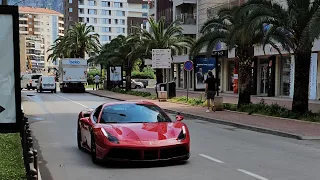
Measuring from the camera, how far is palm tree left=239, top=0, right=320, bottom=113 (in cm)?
1781

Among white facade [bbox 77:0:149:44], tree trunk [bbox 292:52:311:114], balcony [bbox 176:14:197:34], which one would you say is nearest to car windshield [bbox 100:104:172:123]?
tree trunk [bbox 292:52:311:114]

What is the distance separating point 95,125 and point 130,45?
34.9 m

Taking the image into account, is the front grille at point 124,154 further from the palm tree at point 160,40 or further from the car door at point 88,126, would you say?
the palm tree at point 160,40

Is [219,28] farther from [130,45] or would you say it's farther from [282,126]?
[130,45]

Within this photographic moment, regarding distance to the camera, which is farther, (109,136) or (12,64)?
(109,136)

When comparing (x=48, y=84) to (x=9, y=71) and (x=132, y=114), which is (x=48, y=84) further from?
(x=9, y=71)

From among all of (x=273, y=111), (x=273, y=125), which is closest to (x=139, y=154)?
(x=273, y=125)

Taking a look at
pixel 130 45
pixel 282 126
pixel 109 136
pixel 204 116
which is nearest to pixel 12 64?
pixel 109 136

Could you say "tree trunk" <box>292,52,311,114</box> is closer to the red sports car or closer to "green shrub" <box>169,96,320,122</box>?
"green shrub" <box>169,96,320,122</box>

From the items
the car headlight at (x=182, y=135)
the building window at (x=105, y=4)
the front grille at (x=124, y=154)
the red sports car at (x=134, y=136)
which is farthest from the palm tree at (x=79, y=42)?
the building window at (x=105, y=4)

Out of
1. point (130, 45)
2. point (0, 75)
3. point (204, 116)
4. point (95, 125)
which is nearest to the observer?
point (0, 75)

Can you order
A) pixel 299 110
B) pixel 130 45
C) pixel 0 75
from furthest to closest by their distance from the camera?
pixel 130 45 → pixel 299 110 → pixel 0 75

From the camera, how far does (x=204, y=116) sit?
19766mm

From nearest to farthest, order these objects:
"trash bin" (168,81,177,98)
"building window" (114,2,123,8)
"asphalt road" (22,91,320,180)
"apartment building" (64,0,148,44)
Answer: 1. "asphalt road" (22,91,320,180)
2. "trash bin" (168,81,177,98)
3. "apartment building" (64,0,148,44)
4. "building window" (114,2,123,8)
